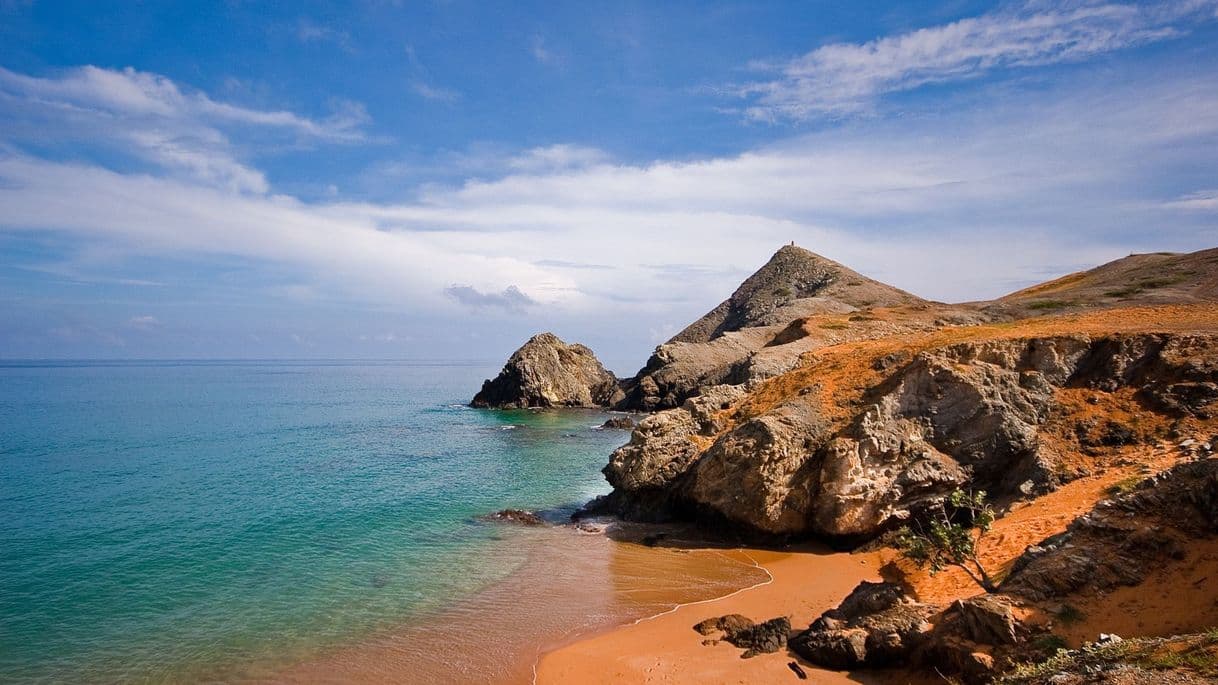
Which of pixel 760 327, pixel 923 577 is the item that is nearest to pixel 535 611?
pixel 923 577

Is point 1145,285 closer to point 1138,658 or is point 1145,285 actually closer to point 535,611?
point 1138,658

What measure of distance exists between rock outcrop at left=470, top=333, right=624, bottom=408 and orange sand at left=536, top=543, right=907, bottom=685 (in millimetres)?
67104

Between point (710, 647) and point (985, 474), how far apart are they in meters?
13.2

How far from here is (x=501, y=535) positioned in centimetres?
2727

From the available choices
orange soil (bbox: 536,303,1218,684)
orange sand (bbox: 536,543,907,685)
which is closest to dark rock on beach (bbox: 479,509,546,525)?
orange soil (bbox: 536,303,1218,684)

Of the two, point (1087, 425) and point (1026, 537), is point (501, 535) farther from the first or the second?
point (1087, 425)

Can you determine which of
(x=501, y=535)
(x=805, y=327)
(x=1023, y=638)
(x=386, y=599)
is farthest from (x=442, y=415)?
(x=1023, y=638)

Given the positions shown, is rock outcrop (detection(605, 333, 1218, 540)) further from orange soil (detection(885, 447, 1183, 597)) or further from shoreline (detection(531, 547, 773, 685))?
shoreline (detection(531, 547, 773, 685))

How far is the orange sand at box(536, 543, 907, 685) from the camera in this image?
568 inches

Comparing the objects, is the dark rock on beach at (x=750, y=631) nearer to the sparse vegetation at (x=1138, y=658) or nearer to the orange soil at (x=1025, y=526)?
the orange soil at (x=1025, y=526)

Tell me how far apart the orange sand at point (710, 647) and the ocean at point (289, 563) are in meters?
1.12

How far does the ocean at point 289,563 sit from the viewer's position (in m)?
16.5

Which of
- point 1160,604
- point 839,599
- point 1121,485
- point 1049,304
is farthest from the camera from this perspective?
point 1049,304

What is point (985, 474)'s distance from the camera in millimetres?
22656
